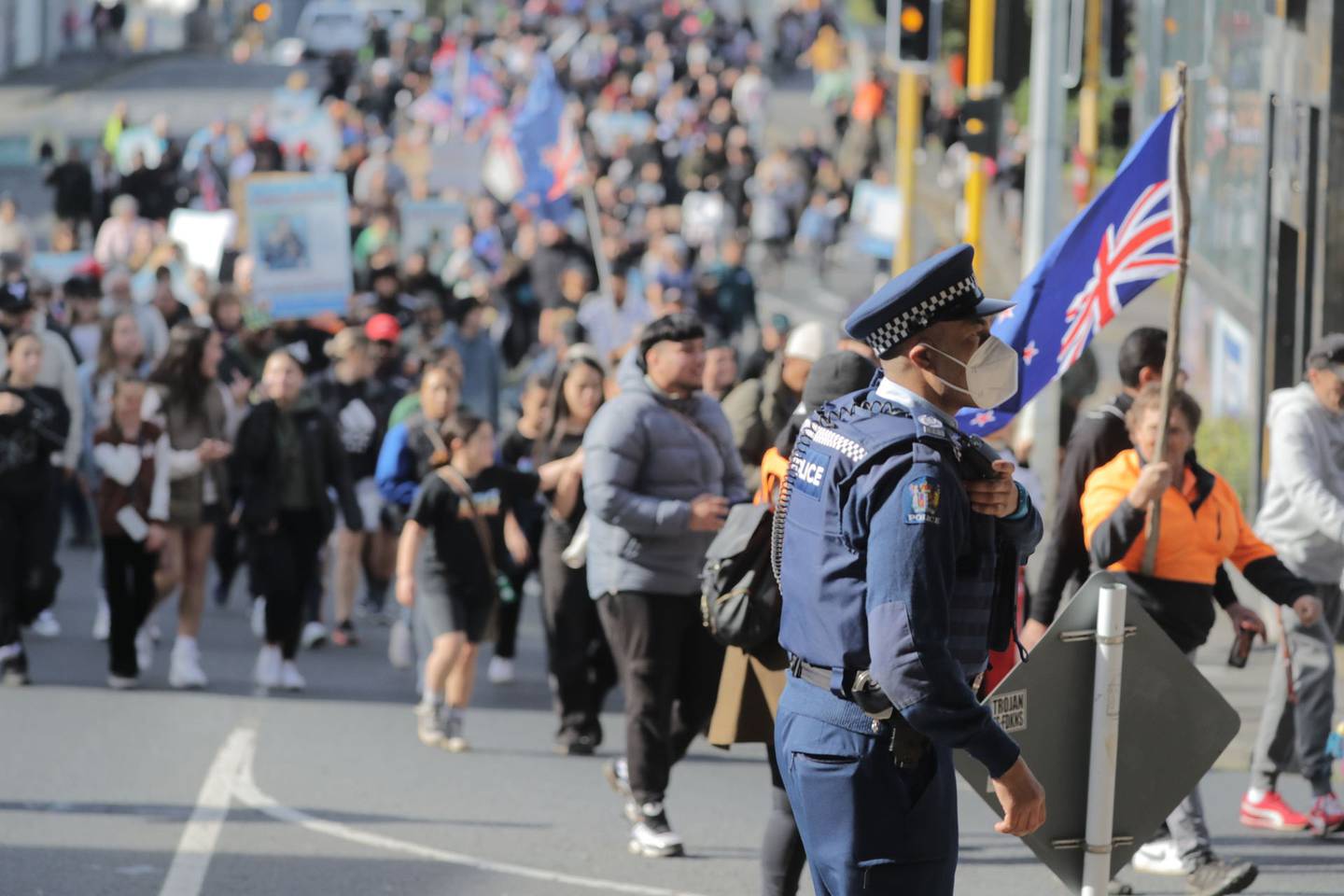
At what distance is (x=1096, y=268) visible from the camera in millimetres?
7770

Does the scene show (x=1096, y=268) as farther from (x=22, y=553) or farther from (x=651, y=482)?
(x=22, y=553)

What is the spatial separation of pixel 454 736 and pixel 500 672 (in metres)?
1.86

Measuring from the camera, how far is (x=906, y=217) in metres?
21.2

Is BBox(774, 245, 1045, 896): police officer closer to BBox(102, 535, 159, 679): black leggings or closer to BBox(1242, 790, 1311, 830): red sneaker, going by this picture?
BBox(1242, 790, 1311, 830): red sneaker

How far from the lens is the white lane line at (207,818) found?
7.88 m

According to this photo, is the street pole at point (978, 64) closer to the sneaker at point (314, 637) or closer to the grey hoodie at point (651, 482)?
the sneaker at point (314, 637)

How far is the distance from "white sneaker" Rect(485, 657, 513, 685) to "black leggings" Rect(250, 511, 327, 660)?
1.05 m

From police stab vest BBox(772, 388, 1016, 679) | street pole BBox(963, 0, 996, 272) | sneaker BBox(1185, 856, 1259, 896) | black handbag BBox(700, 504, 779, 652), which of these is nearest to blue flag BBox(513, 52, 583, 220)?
street pole BBox(963, 0, 996, 272)

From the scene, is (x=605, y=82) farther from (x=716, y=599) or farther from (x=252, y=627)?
(x=716, y=599)

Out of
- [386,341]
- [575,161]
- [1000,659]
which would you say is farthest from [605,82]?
[1000,659]

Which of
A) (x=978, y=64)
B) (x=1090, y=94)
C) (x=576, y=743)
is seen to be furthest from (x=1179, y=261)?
(x=1090, y=94)

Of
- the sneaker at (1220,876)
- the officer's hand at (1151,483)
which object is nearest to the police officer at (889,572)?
the officer's hand at (1151,483)

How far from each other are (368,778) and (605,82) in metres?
34.9

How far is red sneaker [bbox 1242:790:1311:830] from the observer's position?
8.69m
